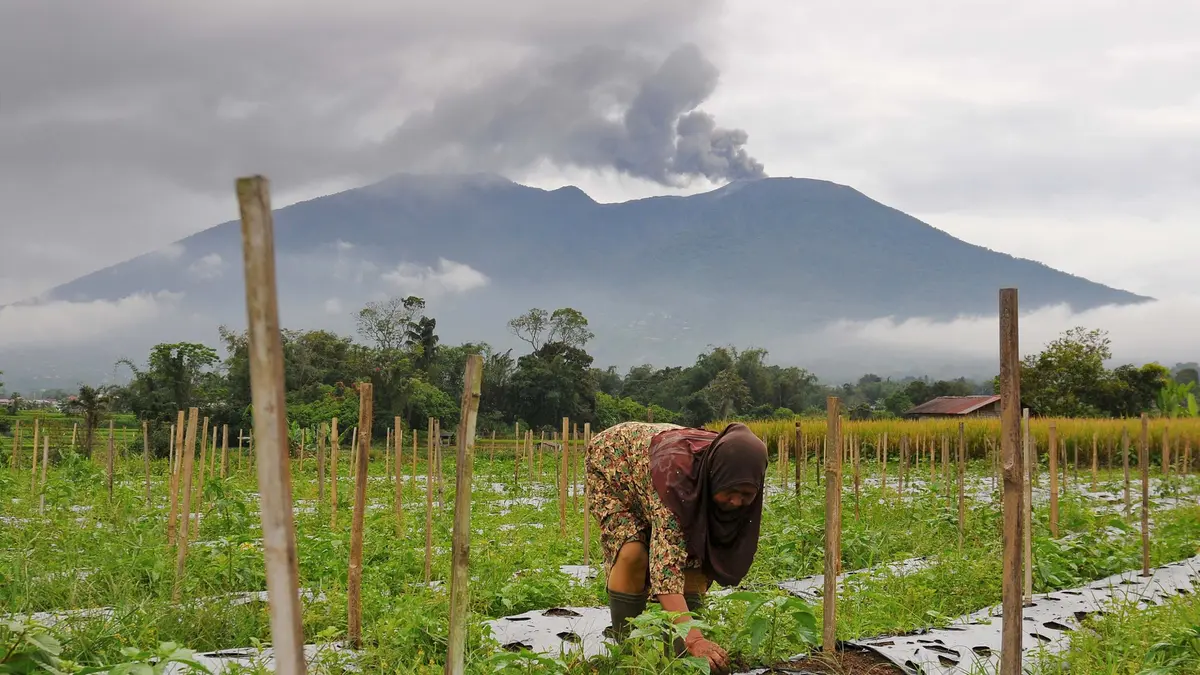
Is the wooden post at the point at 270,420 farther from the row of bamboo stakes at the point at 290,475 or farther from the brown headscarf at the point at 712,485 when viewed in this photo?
the brown headscarf at the point at 712,485

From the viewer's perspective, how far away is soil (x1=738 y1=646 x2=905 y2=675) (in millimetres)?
3123

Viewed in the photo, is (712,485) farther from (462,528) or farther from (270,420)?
(270,420)

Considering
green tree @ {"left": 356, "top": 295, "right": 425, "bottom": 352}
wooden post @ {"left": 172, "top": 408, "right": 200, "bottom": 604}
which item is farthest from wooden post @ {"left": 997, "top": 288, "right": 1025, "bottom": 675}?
green tree @ {"left": 356, "top": 295, "right": 425, "bottom": 352}

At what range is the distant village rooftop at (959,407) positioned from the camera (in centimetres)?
4416

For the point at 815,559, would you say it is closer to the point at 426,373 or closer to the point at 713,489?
the point at 713,489

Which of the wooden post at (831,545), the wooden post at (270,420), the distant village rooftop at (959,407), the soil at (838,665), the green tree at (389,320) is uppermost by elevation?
the green tree at (389,320)

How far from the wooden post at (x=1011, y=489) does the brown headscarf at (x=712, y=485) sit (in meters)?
0.76

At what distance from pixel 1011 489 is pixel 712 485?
959 mm

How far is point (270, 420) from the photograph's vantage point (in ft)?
3.14

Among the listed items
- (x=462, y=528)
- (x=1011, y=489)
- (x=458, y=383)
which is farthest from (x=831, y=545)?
(x=458, y=383)

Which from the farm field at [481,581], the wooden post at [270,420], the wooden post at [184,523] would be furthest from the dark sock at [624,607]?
the wooden post at [270,420]

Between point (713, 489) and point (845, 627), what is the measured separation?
1.65 meters

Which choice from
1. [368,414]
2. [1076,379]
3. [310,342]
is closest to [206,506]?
[368,414]

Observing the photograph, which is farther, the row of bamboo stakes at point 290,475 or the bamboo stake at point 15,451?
the bamboo stake at point 15,451
